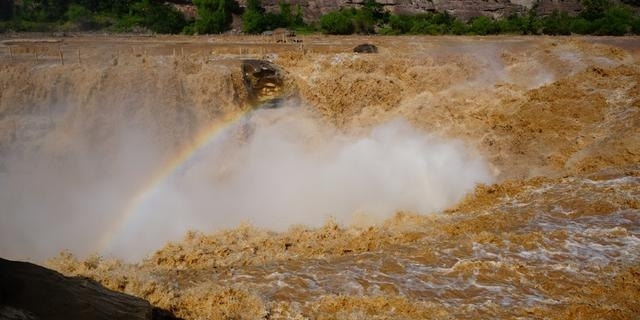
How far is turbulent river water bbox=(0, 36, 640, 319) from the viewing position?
838 centimetres

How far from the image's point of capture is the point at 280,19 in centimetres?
3775

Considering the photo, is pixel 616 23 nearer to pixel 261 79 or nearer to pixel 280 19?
pixel 280 19

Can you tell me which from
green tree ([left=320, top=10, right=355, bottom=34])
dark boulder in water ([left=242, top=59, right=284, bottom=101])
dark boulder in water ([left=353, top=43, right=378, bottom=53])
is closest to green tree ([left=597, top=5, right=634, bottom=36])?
green tree ([left=320, top=10, right=355, bottom=34])

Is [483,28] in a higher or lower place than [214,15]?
lower

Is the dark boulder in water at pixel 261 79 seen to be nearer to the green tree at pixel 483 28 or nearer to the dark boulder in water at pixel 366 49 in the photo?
the dark boulder in water at pixel 366 49

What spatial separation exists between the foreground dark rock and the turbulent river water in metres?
1.24

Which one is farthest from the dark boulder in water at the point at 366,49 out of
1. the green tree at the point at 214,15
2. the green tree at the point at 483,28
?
the green tree at the point at 214,15

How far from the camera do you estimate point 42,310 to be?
546cm

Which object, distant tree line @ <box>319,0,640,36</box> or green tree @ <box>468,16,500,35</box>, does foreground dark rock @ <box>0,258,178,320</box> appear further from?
green tree @ <box>468,16,500,35</box>

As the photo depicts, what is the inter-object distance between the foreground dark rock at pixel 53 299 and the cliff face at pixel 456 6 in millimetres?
35526

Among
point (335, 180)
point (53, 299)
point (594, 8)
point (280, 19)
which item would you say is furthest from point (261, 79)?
point (594, 8)

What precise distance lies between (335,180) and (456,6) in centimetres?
2939

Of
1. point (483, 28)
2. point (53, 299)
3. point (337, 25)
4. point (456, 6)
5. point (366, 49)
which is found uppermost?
point (456, 6)

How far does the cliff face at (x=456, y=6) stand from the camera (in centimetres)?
3950
